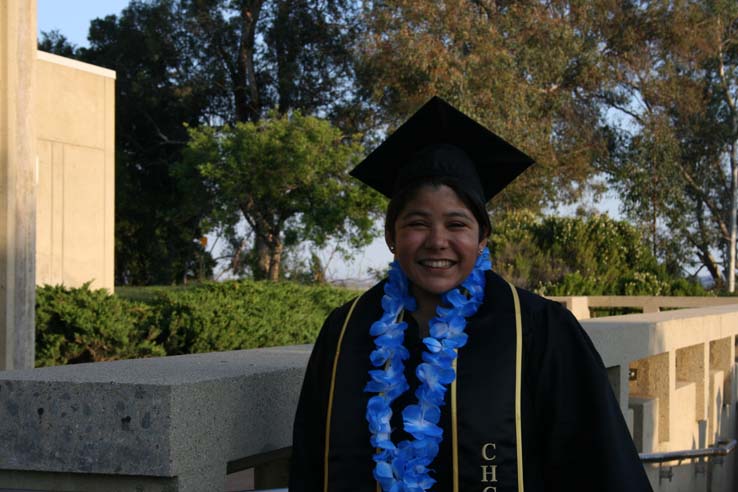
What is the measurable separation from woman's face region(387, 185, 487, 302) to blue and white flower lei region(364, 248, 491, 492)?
0.15ft

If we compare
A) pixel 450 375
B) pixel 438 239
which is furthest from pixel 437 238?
pixel 450 375

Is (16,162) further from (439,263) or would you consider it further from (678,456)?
(439,263)

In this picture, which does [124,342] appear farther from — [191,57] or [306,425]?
[191,57]

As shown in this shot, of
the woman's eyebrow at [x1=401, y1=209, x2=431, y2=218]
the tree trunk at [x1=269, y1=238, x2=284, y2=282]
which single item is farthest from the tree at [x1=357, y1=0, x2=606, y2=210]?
the woman's eyebrow at [x1=401, y1=209, x2=431, y2=218]

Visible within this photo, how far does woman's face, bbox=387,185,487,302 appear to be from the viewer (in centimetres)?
226

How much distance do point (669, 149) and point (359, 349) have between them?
27332mm

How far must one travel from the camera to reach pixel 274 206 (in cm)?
2119

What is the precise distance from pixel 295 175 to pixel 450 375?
1748 centimetres

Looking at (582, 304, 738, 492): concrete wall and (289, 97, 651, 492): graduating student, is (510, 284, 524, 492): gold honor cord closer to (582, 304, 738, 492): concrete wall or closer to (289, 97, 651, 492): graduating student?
(289, 97, 651, 492): graduating student

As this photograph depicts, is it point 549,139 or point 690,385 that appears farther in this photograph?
point 549,139

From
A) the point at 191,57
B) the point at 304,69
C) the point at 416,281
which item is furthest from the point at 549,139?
the point at 416,281

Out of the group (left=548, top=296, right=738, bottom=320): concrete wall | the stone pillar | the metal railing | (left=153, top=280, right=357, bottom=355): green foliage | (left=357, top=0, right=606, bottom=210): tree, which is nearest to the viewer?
the metal railing

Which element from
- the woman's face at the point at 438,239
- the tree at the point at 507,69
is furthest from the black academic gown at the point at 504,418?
the tree at the point at 507,69

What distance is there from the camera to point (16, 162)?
23.6ft
